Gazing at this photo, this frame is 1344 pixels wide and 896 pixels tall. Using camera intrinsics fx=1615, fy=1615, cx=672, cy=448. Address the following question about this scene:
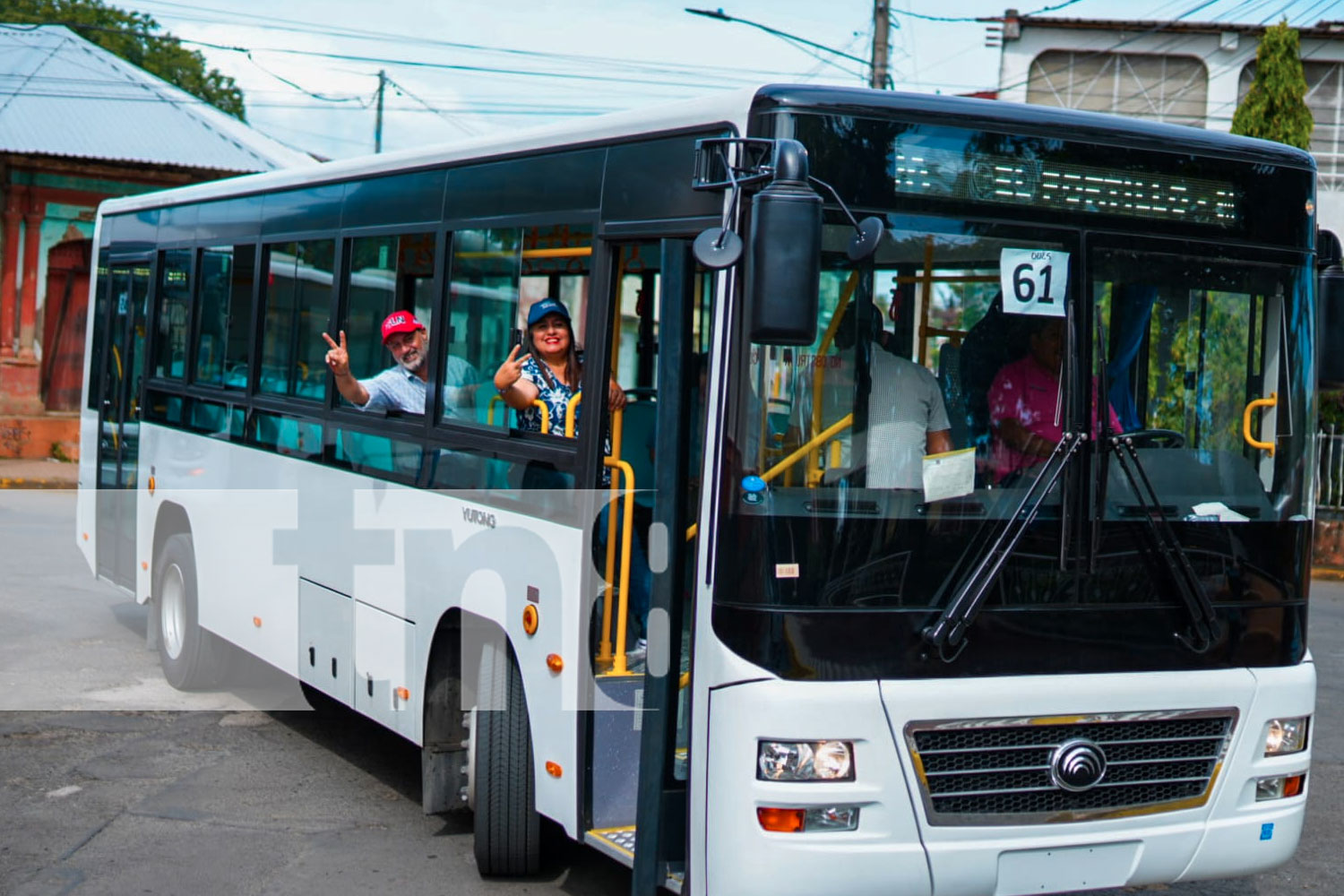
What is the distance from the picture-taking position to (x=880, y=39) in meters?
21.8

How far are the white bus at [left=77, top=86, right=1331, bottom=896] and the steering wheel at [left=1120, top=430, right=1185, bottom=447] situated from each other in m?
0.01

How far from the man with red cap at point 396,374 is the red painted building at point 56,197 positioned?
1842 centimetres

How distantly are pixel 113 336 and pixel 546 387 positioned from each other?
594cm

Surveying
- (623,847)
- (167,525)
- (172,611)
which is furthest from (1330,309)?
(167,525)

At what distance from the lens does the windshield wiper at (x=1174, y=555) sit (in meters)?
4.74

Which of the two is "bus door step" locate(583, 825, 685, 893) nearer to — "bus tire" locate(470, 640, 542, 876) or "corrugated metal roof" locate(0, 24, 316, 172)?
"bus tire" locate(470, 640, 542, 876)

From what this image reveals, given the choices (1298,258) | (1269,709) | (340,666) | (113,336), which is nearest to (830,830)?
(1269,709)

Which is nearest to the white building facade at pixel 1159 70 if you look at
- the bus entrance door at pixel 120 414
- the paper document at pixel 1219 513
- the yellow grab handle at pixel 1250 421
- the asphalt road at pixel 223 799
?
the asphalt road at pixel 223 799

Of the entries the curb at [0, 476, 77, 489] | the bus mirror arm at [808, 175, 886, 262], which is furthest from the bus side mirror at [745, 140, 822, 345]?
the curb at [0, 476, 77, 489]

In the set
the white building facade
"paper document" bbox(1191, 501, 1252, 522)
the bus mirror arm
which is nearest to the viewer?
the bus mirror arm

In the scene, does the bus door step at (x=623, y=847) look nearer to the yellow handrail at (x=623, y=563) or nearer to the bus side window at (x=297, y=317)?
the yellow handrail at (x=623, y=563)

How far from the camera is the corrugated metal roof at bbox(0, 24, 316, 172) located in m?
25.1

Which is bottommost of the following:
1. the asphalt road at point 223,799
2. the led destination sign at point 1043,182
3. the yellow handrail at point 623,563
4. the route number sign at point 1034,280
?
the asphalt road at point 223,799

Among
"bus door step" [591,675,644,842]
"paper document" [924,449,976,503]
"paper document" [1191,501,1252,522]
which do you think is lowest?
"bus door step" [591,675,644,842]
